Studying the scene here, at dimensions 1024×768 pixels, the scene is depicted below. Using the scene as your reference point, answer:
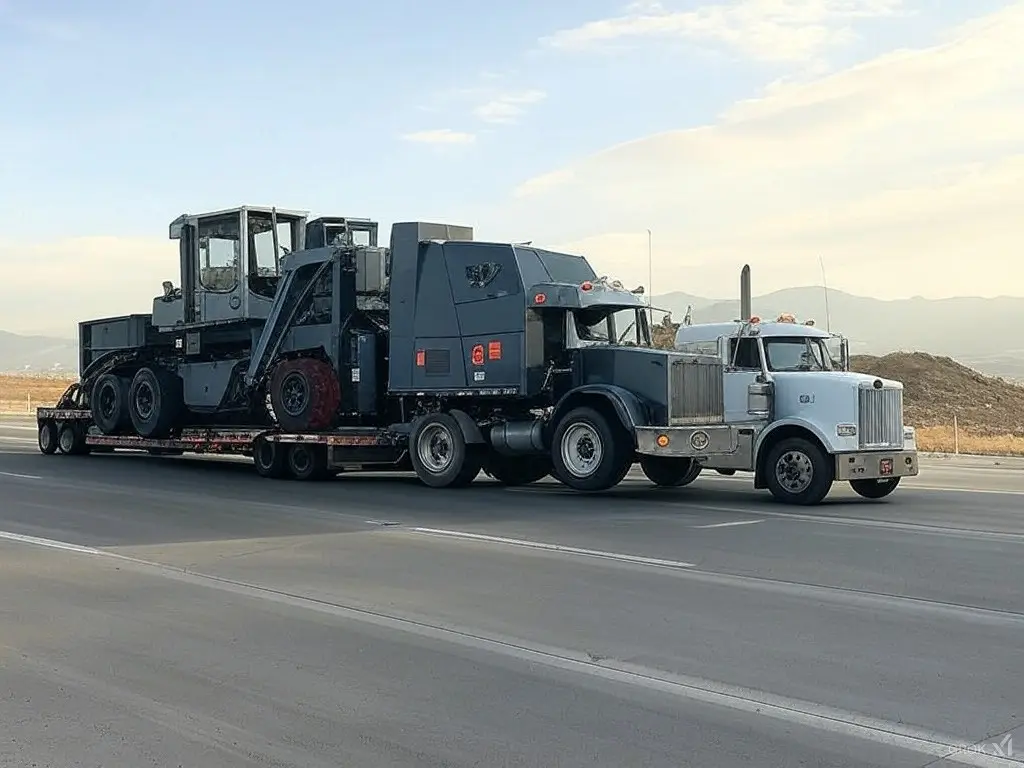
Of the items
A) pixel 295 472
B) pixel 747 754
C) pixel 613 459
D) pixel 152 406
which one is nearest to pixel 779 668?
pixel 747 754

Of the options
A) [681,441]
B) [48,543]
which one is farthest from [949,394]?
[48,543]

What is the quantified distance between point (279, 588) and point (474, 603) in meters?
1.59

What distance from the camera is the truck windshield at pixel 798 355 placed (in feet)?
52.0

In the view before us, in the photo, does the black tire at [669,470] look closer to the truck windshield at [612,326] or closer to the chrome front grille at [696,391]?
the chrome front grille at [696,391]

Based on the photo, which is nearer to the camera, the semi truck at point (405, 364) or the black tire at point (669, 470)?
the semi truck at point (405, 364)

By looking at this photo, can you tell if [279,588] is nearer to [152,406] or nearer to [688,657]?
[688,657]

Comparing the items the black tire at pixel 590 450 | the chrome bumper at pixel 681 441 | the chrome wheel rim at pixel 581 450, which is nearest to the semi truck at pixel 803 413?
the chrome bumper at pixel 681 441

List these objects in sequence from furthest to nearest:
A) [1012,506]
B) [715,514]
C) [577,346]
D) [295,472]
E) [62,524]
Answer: [295,472], [577,346], [1012,506], [715,514], [62,524]

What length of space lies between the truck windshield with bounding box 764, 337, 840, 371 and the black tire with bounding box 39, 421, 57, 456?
1584cm

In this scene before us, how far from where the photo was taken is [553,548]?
10.8 metres

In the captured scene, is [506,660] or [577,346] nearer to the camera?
[506,660]

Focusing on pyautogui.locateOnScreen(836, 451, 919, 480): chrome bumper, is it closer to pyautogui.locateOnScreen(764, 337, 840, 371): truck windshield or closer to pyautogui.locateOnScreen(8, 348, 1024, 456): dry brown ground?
pyautogui.locateOnScreen(764, 337, 840, 371): truck windshield

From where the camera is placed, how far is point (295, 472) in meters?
18.6

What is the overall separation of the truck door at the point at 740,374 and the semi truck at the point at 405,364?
0.20 metres
